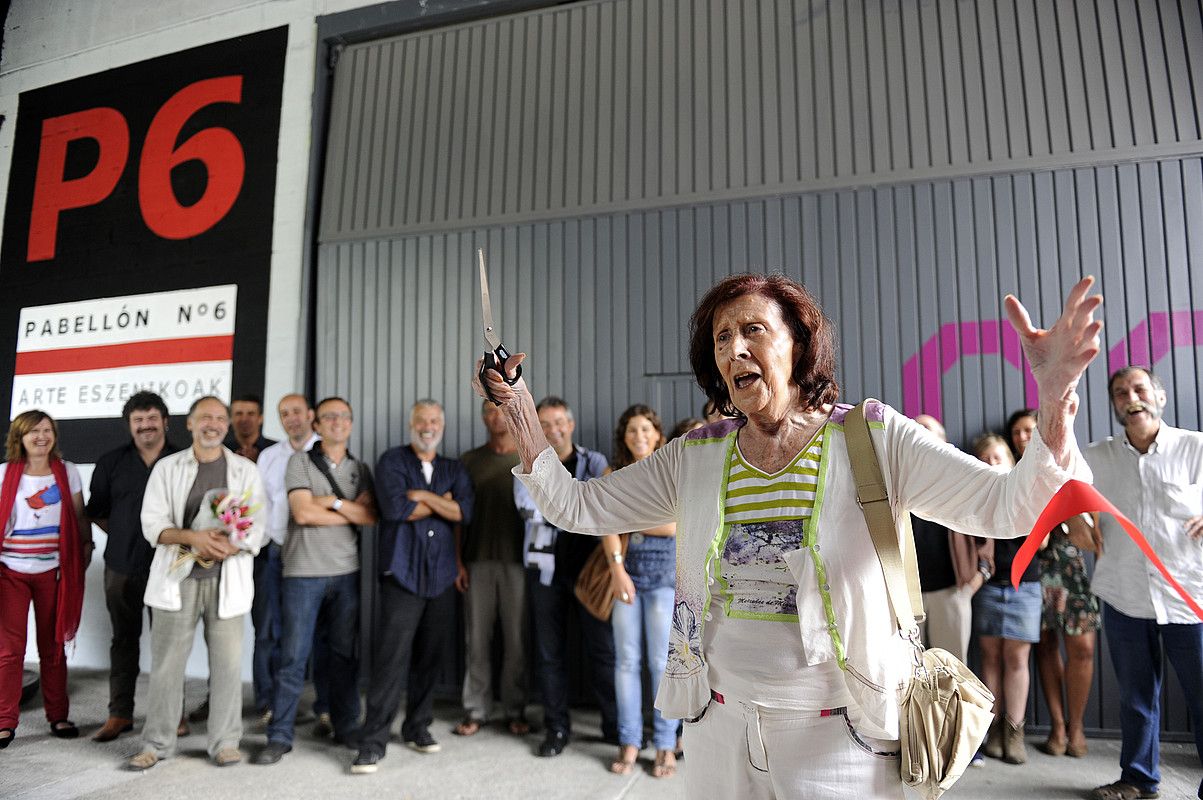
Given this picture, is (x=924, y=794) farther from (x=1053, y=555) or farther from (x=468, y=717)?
(x=468, y=717)

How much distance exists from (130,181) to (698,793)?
741 centimetres

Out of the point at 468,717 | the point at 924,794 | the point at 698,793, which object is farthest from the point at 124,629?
the point at 924,794

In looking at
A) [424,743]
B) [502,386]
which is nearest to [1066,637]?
[424,743]

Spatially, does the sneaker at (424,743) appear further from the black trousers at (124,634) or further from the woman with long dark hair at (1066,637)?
the woman with long dark hair at (1066,637)

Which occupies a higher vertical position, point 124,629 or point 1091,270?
point 1091,270

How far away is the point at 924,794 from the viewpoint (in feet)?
4.48

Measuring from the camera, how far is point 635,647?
392cm

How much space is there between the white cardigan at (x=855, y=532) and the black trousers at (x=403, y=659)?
8.41 feet

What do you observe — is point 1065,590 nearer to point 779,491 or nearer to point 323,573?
point 779,491

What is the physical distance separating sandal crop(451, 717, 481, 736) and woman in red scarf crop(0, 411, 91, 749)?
2.13 m

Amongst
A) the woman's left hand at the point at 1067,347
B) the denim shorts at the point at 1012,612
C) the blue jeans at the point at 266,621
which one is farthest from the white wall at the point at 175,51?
the woman's left hand at the point at 1067,347

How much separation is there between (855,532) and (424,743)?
10.9 feet

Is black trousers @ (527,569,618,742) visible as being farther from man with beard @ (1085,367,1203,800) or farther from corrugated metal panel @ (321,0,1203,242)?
corrugated metal panel @ (321,0,1203,242)

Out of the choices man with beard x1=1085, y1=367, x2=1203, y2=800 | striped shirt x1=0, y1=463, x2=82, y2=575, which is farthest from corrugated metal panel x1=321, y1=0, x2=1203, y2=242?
striped shirt x1=0, y1=463, x2=82, y2=575
